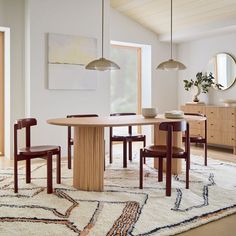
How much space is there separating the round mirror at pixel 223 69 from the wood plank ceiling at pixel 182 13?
0.73m

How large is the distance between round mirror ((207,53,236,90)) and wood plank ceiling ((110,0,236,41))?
28.8 inches

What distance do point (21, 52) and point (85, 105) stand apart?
53.4 inches

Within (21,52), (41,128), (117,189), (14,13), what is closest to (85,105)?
(41,128)

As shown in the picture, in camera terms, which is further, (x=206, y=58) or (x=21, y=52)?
(x=206, y=58)

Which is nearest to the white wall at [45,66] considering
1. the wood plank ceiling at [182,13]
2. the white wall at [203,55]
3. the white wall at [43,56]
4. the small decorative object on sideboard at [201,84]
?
the white wall at [43,56]

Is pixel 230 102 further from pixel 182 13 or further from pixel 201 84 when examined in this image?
pixel 182 13

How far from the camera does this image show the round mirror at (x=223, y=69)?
638 cm

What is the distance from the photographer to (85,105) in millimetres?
5723

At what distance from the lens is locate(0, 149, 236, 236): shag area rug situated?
254 cm

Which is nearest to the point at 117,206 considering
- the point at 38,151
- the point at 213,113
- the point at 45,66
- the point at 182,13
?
the point at 38,151

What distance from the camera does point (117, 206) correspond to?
3023 millimetres

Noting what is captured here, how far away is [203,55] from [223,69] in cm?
62

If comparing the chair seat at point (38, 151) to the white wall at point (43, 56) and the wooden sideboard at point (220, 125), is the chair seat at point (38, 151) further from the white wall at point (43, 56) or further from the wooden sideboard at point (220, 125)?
the wooden sideboard at point (220, 125)

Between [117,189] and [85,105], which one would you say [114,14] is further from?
[117,189]
